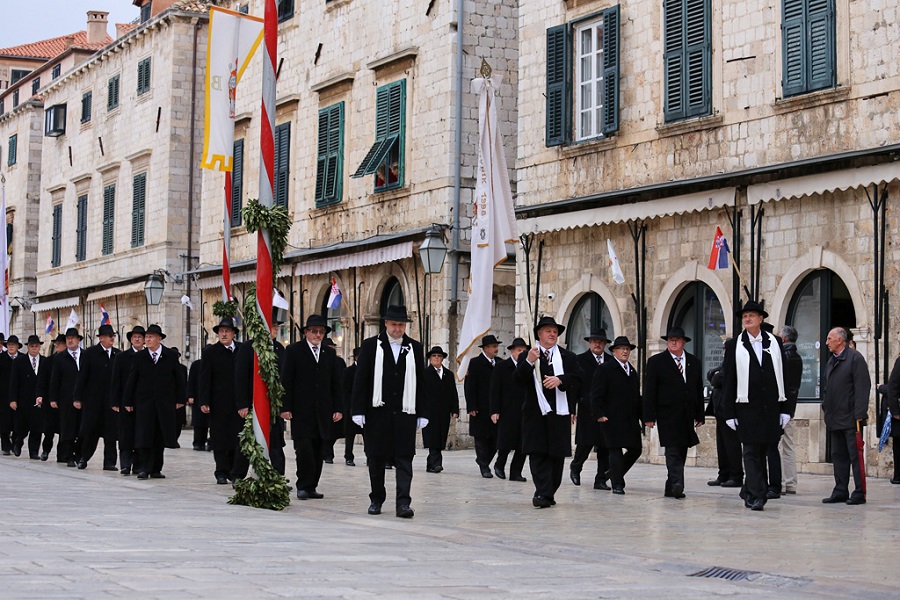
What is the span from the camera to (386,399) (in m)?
13.7

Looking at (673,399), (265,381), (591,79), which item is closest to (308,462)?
(265,381)

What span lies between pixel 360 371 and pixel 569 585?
5299 mm

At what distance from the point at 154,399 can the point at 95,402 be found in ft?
6.77

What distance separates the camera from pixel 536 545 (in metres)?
11.1

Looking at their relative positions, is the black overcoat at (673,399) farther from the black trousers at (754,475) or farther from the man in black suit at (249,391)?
the man in black suit at (249,391)

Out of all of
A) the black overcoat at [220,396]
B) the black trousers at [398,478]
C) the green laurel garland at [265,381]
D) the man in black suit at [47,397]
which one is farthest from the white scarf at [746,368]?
the man in black suit at [47,397]

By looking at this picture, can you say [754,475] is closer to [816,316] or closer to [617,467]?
A: [617,467]

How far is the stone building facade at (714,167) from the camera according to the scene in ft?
61.1

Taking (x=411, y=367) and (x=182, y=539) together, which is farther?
(x=411, y=367)

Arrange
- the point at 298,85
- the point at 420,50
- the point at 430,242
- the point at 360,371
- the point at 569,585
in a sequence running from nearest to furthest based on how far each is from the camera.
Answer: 1. the point at 569,585
2. the point at 360,371
3. the point at 430,242
4. the point at 420,50
5. the point at 298,85

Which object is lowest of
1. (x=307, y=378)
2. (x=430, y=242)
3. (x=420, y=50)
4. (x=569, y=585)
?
(x=569, y=585)

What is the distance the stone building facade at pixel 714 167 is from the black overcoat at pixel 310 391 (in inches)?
257

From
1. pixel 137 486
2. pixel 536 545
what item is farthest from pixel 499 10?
pixel 536 545

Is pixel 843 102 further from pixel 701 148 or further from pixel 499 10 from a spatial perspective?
pixel 499 10
